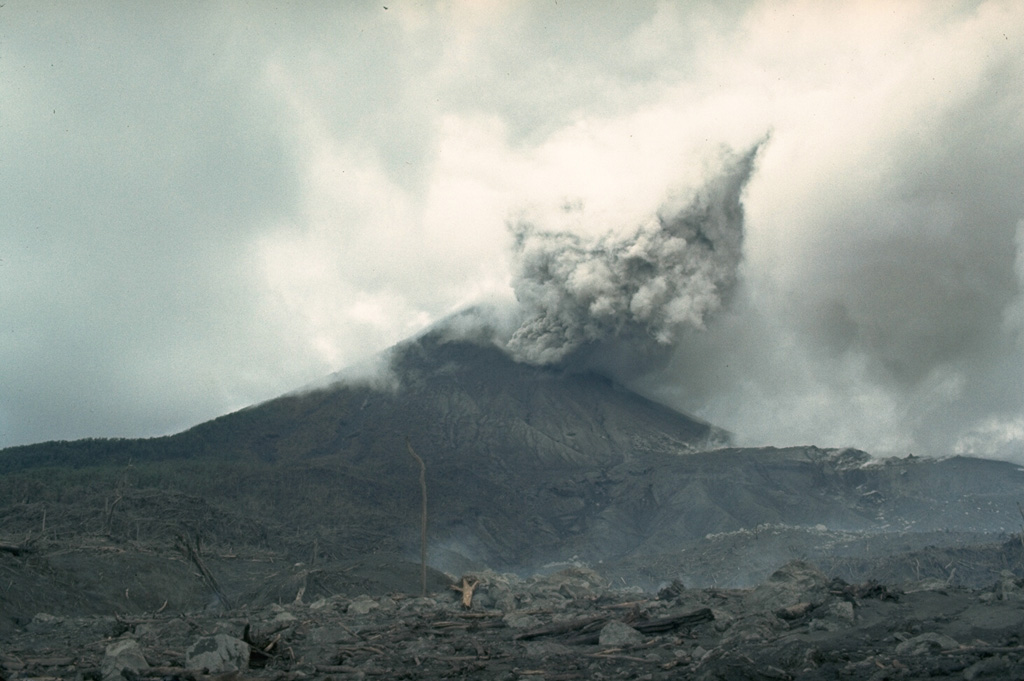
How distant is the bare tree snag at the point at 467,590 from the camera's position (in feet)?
64.5

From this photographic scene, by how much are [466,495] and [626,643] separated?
67909 millimetres

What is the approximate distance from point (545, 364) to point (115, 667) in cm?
9247

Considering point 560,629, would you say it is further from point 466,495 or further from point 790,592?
point 466,495

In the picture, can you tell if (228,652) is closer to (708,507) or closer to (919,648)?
(919,648)

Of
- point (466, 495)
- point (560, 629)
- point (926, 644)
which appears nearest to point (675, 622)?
point (560, 629)

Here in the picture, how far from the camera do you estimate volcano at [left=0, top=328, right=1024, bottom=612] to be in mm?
39062


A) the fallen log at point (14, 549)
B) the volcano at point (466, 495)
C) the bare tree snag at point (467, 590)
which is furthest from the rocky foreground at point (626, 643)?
the volcano at point (466, 495)

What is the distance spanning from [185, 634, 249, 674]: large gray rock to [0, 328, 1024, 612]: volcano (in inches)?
657

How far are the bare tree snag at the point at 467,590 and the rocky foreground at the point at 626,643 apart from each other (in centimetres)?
218

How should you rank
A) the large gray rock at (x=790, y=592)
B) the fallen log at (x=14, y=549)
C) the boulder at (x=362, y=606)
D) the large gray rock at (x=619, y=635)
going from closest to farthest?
the large gray rock at (x=619, y=635) → the large gray rock at (x=790, y=592) → the boulder at (x=362, y=606) → the fallen log at (x=14, y=549)

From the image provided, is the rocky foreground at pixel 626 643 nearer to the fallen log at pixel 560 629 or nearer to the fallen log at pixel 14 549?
the fallen log at pixel 560 629

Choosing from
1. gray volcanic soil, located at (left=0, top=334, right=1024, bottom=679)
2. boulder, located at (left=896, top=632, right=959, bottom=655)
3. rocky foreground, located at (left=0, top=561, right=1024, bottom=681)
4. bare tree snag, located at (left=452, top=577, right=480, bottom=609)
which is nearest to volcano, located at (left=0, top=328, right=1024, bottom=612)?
gray volcanic soil, located at (left=0, top=334, right=1024, bottom=679)

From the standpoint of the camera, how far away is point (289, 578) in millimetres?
29016

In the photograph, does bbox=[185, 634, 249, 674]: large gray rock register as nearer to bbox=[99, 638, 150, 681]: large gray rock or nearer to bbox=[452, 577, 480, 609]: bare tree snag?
bbox=[99, 638, 150, 681]: large gray rock
